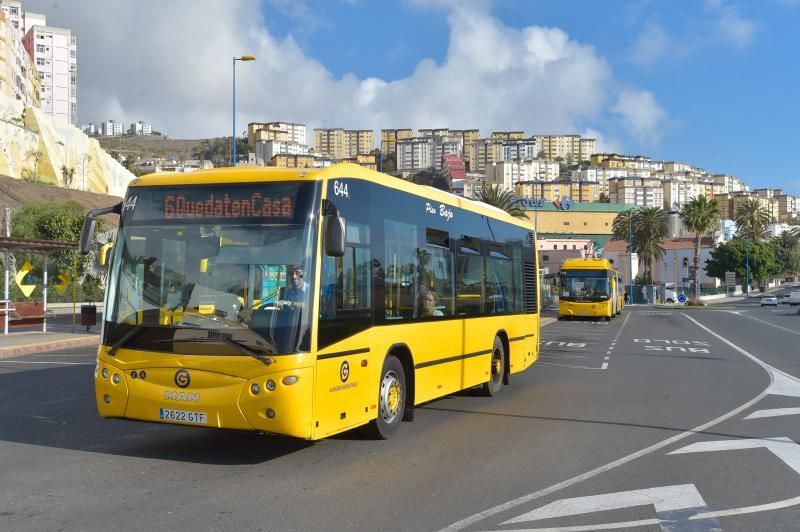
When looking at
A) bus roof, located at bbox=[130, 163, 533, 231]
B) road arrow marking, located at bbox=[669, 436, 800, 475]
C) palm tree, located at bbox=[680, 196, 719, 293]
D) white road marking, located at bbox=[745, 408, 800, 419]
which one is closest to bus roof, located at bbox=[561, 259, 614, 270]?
white road marking, located at bbox=[745, 408, 800, 419]

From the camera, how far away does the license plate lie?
7.62m

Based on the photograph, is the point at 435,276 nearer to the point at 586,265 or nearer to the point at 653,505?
the point at 653,505

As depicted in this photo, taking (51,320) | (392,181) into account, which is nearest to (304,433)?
(392,181)

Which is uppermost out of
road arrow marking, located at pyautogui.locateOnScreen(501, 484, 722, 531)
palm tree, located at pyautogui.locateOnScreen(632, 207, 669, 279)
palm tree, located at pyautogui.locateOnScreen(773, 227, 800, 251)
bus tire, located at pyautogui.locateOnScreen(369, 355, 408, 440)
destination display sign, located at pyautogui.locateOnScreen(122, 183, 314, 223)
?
palm tree, located at pyautogui.locateOnScreen(773, 227, 800, 251)

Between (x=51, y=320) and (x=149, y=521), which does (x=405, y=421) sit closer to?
(x=149, y=521)

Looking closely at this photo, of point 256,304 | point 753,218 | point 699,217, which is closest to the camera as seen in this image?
point 256,304

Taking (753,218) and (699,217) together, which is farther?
(753,218)

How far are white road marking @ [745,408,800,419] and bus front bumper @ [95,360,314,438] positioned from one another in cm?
694

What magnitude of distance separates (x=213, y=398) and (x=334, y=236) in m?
1.89

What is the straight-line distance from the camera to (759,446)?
29.8 ft

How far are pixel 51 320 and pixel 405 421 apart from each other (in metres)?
33.1

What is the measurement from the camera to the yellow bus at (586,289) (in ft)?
142

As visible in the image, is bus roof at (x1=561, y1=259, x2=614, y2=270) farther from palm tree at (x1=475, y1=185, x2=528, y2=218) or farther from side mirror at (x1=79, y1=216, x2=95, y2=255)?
side mirror at (x1=79, y1=216, x2=95, y2=255)

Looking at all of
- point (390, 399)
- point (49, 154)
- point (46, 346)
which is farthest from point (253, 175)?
point (49, 154)
